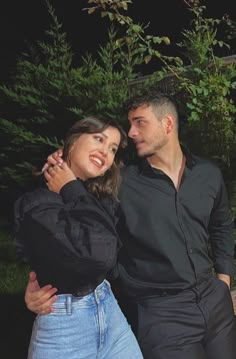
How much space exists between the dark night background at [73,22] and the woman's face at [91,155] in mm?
8277

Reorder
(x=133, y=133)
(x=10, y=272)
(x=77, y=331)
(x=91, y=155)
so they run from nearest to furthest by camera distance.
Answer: (x=77, y=331) < (x=91, y=155) < (x=133, y=133) < (x=10, y=272)

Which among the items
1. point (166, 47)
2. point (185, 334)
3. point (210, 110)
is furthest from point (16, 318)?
point (166, 47)

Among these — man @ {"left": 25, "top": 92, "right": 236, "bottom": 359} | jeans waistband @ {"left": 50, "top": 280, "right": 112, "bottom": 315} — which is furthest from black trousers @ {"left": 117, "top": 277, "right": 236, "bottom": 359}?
jeans waistband @ {"left": 50, "top": 280, "right": 112, "bottom": 315}

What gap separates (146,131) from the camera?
2.47 meters

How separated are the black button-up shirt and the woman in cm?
39

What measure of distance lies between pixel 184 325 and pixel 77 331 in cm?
65

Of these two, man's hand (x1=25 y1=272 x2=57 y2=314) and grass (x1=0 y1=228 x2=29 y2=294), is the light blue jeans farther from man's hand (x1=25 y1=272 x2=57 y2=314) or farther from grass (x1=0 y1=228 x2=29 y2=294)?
grass (x1=0 y1=228 x2=29 y2=294)

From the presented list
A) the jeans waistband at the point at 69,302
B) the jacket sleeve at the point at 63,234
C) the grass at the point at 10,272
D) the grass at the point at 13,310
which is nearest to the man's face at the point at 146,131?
the jacket sleeve at the point at 63,234

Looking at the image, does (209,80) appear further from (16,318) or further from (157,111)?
(16,318)

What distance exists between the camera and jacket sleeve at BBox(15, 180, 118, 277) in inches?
64.9

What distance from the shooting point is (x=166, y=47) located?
32.9 ft

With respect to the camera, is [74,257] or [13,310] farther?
[13,310]

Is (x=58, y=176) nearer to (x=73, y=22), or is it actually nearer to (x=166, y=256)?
(x=166, y=256)

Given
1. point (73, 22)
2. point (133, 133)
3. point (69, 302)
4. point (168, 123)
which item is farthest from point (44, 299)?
point (73, 22)
